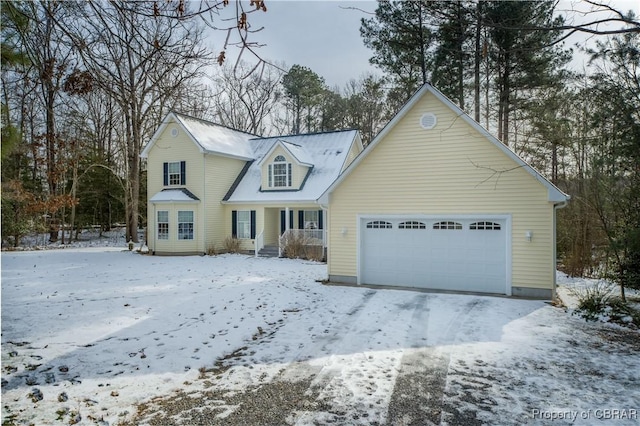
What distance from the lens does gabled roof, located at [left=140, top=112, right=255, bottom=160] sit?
20.3 meters

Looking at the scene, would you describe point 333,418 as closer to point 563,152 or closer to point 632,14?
point 632,14

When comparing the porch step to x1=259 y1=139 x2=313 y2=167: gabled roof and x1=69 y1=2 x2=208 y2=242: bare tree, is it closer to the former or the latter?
x1=259 y1=139 x2=313 y2=167: gabled roof

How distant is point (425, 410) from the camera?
15.4ft

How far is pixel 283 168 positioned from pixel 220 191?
3.59m

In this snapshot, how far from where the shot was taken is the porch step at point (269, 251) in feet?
63.3

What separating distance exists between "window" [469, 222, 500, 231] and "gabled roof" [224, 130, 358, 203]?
354 inches

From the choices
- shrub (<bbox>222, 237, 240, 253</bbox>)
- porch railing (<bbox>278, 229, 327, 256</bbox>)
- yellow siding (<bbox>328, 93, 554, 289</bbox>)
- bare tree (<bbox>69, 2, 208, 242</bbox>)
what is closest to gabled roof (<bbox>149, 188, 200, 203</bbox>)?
shrub (<bbox>222, 237, 240, 253</bbox>)

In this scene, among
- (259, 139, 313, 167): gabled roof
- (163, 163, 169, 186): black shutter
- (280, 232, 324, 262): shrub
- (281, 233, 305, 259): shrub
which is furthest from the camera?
(163, 163, 169, 186): black shutter

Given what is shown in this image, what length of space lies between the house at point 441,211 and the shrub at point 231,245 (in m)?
8.96

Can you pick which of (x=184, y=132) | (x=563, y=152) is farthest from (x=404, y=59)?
(x=184, y=132)

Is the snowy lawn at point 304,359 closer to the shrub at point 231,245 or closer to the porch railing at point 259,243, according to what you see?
the porch railing at point 259,243

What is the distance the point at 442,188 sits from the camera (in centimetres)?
1132

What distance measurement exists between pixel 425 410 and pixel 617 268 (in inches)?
371

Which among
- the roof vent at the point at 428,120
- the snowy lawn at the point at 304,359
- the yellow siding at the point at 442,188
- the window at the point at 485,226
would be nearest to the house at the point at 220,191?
the yellow siding at the point at 442,188
